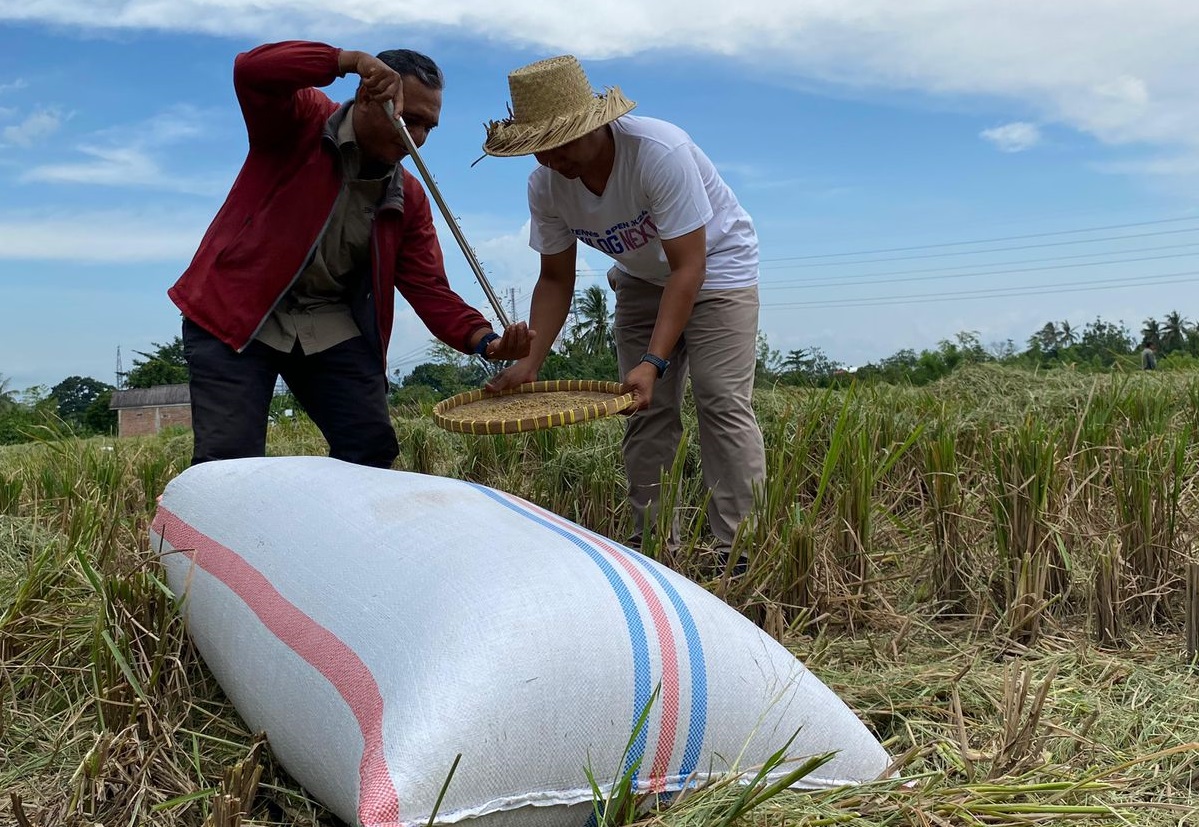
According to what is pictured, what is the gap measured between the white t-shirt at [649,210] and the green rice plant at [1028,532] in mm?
874

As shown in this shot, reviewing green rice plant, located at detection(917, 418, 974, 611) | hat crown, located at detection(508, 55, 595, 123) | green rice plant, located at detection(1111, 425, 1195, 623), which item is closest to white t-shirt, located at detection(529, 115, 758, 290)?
hat crown, located at detection(508, 55, 595, 123)

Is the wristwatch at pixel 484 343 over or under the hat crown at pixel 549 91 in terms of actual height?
under

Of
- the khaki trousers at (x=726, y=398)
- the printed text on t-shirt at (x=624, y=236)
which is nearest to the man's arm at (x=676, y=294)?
the printed text on t-shirt at (x=624, y=236)

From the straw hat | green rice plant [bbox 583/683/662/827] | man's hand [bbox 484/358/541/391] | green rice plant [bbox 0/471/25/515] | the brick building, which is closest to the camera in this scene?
green rice plant [bbox 583/683/662/827]

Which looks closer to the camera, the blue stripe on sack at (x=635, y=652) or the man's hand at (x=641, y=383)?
the blue stripe on sack at (x=635, y=652)

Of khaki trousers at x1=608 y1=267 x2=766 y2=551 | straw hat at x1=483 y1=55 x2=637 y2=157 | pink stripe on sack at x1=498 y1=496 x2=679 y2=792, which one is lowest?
pink stripe on sack at x1=498 y1=496 x2=679 y2=792

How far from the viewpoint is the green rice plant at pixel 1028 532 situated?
7.92ft

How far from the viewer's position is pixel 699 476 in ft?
11.3

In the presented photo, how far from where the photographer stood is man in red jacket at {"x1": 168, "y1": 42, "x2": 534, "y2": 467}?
2746mm

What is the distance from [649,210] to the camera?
2.82m

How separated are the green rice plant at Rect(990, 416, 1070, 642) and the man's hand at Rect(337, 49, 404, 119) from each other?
5.74ft

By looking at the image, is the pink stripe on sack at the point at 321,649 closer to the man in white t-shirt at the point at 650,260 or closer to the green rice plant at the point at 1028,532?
the man in white t-shirt at the point at 650,260

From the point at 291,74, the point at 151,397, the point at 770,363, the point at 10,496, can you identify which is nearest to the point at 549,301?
the point at 291,74

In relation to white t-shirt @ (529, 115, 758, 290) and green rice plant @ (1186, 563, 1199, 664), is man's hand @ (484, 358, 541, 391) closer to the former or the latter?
white t-shirt @ (529, 115, 758, 290)
